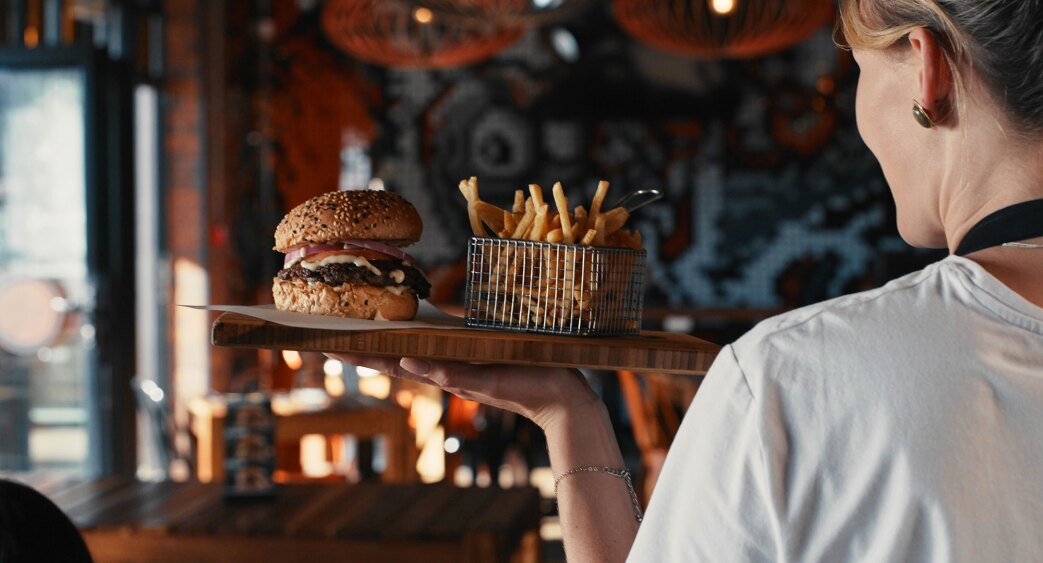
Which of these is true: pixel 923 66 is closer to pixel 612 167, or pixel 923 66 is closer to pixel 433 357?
pixel 433 357

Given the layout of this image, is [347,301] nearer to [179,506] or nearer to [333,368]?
[179,506]

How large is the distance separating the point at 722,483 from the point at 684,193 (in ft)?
22.5

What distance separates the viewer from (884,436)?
2.53ft

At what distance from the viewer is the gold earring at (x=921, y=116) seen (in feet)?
2.99

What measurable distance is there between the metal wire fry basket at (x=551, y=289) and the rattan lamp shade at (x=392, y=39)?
13.3 ft

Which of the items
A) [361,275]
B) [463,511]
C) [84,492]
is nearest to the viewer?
[361,275]

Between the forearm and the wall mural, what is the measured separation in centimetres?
626

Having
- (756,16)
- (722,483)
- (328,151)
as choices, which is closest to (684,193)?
(756,16)

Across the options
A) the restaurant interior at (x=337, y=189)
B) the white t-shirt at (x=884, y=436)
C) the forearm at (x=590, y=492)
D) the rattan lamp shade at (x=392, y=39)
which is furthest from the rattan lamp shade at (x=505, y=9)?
the white t-shirt at (x=884, y=436)

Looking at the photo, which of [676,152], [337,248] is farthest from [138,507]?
[676,152]

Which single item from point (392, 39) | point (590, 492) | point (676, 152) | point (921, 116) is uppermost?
point (392, 39)

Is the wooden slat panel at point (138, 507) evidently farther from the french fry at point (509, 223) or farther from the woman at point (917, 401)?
the woman at point (917, 401)

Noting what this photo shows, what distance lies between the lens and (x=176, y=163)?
6.25 meters

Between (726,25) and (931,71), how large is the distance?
5.31 meters
